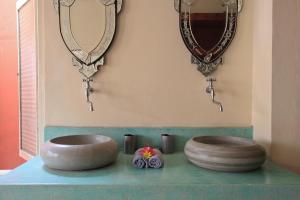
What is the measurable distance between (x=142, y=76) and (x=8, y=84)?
1.68 m

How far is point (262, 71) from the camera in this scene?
130 centimetres

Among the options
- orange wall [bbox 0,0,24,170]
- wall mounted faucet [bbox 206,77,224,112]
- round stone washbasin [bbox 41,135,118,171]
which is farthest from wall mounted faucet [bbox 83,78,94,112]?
orange wall [bbox 0,0,24,170]

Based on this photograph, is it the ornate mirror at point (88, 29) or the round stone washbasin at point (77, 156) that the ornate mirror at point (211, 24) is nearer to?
the ornate mirror at point (88, 29)

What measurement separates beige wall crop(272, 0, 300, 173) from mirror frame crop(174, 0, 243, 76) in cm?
24

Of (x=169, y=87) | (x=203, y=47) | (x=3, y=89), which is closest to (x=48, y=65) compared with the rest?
(x=169, y=87)

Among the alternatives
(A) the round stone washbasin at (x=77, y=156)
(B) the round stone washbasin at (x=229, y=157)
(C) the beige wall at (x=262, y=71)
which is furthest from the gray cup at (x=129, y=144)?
(C) the beige wall at (x=262, y=71)

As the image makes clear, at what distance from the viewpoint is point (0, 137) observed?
→ 2471mm

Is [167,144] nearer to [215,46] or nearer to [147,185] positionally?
[147,185]

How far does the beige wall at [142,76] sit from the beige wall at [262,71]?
0.05m

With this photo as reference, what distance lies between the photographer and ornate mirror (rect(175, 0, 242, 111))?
1385 mm

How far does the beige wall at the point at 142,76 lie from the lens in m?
1.39

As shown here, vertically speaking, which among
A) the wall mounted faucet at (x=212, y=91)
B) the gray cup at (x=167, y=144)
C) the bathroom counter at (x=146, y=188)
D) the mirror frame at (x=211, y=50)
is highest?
the mirror frame at (x=211, y=50)

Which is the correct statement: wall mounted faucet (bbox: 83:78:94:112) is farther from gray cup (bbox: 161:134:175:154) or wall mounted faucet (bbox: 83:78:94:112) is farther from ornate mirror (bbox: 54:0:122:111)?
gray cup (bbox: 161:134:175:154)

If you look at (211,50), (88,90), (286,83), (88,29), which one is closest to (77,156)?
(88,90)
